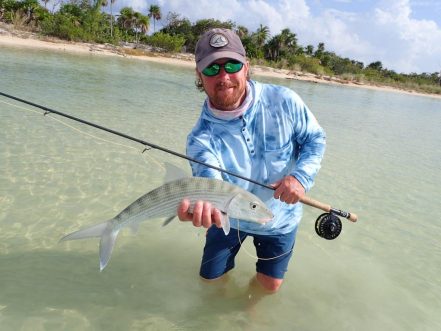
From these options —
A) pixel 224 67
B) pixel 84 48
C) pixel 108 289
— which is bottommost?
pixel 108 289

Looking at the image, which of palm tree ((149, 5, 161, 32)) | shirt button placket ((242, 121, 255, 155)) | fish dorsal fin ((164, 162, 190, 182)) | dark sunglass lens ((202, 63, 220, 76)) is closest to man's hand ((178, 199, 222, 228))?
fish dorsal fin ((164, 162, 190, 182))

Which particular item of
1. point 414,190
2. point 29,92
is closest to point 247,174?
point 414,190

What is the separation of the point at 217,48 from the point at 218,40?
0.06m

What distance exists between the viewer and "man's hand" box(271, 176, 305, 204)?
8.45 ft

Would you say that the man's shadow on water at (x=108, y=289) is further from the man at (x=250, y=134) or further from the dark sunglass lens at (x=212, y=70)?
the dark sunglass lens at (x=212, y=70)

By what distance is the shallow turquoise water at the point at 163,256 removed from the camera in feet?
12.0

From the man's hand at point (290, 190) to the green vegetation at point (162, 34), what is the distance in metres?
45.6

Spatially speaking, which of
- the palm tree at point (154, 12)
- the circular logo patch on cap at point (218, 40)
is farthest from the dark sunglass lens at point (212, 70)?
the palm tree at point (154, 12)

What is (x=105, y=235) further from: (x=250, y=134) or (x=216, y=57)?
(x=216, y=57)

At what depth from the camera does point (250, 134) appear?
280 cm

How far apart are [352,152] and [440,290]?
6619 millimetres

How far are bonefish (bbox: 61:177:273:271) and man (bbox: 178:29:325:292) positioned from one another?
78 mm

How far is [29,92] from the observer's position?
40.1ft

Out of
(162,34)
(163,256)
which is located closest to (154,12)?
(162,34)
